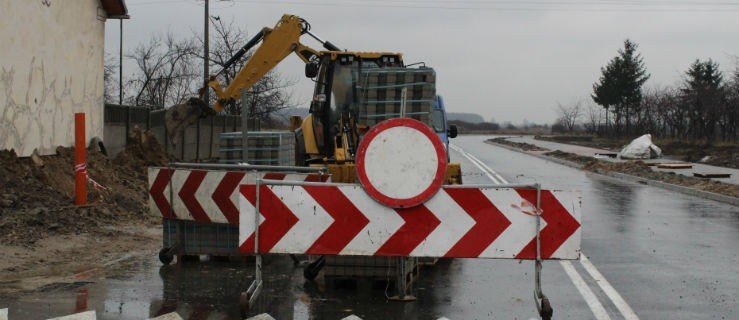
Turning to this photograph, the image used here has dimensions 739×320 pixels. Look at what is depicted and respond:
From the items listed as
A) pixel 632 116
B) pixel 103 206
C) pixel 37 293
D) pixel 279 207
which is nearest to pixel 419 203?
pixel 279 207

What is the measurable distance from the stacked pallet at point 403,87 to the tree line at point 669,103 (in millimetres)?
41114

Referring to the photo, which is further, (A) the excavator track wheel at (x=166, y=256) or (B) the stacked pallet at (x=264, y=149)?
(B) the stacked pallet at (x=264, y=149)

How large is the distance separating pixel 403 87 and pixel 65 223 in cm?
493

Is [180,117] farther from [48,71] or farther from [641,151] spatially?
[641,151]

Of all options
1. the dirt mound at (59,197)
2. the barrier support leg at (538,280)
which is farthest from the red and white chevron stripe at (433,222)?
the dirt mound at (59,197)

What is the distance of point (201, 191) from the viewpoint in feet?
32.0

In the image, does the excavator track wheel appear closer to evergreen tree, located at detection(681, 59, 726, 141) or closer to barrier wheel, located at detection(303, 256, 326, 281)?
barrier wheel, located at detection(303, 256, 326, 281)

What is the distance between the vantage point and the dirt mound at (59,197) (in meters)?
12.0

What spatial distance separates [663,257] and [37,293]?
7407 millimetres

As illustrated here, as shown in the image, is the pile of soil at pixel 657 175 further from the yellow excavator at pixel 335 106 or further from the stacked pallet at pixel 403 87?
the stacked pallet at pixel 403 87

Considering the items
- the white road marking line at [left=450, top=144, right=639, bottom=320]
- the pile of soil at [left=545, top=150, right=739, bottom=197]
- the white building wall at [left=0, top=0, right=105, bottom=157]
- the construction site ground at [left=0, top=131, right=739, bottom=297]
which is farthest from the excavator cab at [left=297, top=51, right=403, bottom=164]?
the pile of soil at [left=545, top=150, right=739, bottom=197]

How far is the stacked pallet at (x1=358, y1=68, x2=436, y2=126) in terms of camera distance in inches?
474

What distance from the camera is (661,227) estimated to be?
1519 cm

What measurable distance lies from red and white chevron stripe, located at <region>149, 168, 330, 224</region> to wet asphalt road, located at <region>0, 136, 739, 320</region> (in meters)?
0.61
